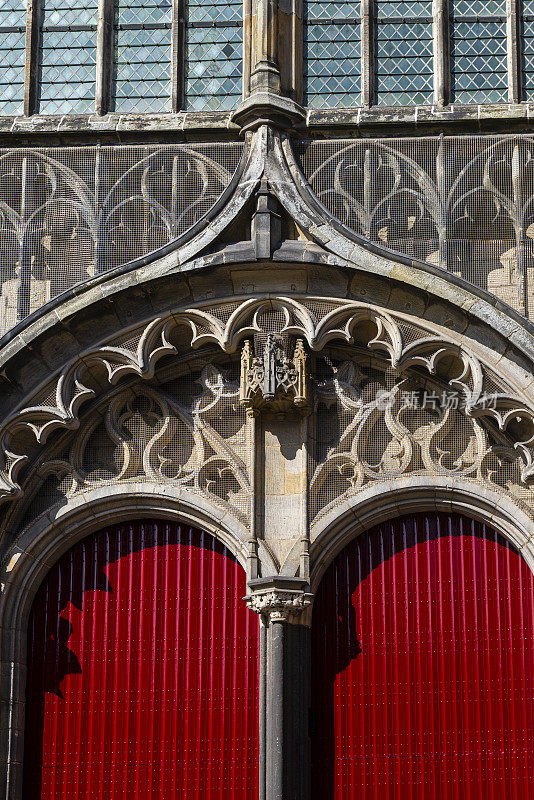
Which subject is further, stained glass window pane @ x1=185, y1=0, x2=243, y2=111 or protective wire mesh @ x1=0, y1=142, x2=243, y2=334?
stained glass window pane @ x1=185, y1=0, x2=243, y2=111

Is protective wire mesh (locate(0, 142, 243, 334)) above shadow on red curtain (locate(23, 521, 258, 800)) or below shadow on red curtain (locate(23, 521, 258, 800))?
above

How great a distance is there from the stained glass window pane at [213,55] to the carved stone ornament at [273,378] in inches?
102

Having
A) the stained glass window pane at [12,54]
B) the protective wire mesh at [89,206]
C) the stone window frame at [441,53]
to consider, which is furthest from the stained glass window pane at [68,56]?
the stone window frame at [441,53]

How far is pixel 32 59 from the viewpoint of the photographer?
54.4 ft

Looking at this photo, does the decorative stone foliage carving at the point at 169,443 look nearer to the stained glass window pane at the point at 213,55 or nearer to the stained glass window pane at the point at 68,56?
the stained glass window pane at the point at 213,55

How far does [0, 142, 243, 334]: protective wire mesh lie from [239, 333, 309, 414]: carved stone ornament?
1.40m

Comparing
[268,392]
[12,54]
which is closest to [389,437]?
→ [268,392]

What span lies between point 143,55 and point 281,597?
220 inches

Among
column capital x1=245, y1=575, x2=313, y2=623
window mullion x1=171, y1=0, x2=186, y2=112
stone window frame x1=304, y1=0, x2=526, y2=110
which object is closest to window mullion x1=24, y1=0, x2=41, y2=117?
window mullion x1=171, y1=0, x2=186, y2=112

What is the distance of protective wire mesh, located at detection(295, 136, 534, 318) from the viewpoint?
50.1ft

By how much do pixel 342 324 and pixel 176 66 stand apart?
3.17m

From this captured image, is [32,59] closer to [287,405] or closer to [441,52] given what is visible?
[441,52]

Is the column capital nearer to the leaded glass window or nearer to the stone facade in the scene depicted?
the stone facade

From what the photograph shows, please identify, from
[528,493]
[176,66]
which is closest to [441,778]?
[528,493]
